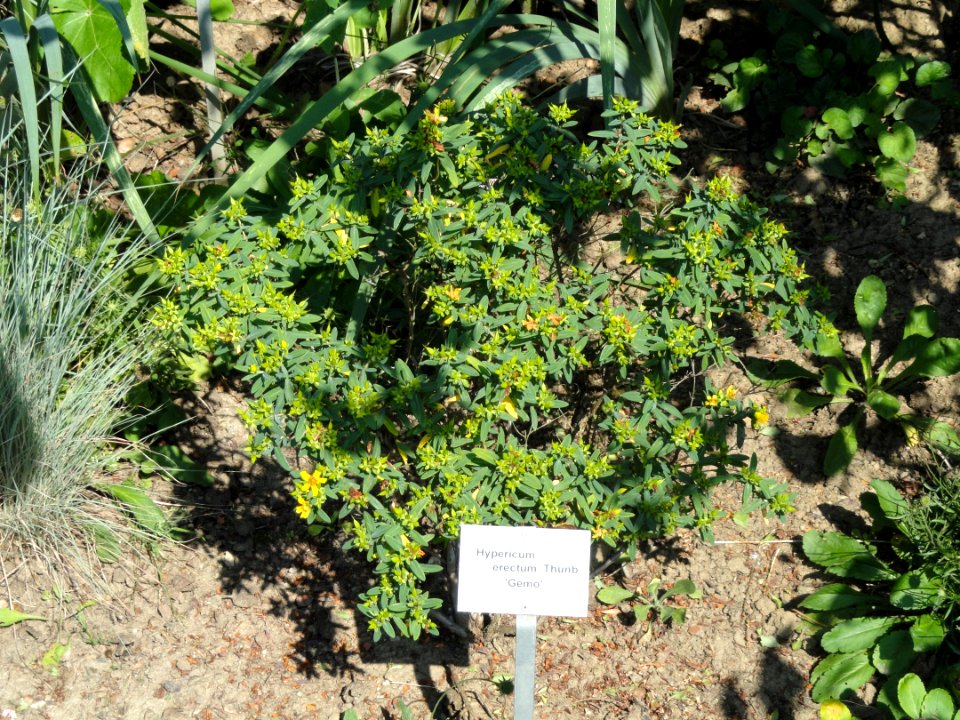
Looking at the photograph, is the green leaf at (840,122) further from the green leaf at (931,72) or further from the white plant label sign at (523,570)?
the white plant label sign at (523,570)

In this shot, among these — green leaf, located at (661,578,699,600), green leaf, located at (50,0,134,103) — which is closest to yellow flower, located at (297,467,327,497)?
green leaf, located at (661,578,699,600)

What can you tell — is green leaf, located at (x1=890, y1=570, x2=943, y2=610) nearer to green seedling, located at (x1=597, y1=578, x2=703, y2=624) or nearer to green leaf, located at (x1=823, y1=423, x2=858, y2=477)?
green leaf, located at (x1=823, y1=423, x2=858, y2=477)

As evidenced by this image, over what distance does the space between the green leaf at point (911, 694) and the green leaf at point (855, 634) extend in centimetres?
19

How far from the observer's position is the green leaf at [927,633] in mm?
2840

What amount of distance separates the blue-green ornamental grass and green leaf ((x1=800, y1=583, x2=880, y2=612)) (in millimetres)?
546

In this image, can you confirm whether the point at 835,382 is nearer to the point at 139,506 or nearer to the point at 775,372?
the point at 775,372

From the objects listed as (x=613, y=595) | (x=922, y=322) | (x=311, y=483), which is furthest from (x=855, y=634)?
(x=311, y=483)

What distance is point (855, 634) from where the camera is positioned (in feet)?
9.66

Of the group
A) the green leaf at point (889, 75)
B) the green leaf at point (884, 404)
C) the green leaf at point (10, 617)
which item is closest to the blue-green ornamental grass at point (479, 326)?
the green leaf at point (884, 404)

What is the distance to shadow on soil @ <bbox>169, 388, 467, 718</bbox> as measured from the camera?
297cm

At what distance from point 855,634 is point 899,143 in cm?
171

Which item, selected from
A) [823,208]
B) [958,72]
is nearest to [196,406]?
[823,208]

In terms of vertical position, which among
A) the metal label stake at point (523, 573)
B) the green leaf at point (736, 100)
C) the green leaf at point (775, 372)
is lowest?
the green leaf at point (775, 372)

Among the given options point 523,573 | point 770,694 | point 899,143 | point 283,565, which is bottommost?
point 770,694
